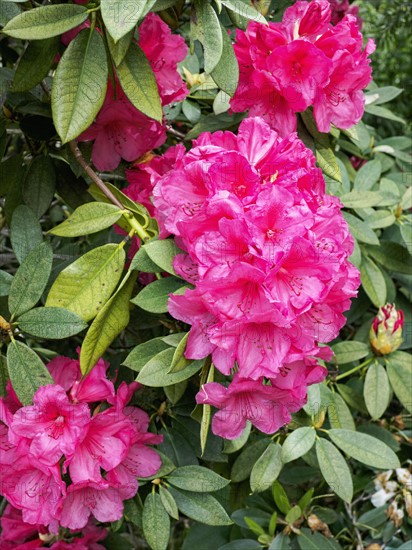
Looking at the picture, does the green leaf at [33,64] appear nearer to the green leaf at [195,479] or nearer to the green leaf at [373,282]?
the green leaf at [195,479]

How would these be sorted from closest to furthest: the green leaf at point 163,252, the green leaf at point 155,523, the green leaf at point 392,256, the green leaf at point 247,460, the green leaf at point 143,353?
the green leaf at point 163,252 → the green leaf at point 143,353 → the green leaf at point 155,523 → the green leaf at point 247,460 → the green leaf at point 392,256

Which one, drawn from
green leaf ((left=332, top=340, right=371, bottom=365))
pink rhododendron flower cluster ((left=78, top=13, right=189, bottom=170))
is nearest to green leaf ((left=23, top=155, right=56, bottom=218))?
pink rhododendron flower cluster ((left=78, top=13, right=189, bottom=170))

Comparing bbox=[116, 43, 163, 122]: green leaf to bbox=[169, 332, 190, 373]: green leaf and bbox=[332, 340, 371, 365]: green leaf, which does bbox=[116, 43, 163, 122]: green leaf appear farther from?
bbox=[332, 340, 371, 365]: green leaf

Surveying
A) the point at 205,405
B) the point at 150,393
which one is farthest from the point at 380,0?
the point at 205,405

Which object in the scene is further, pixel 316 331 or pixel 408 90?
pixel 408 90

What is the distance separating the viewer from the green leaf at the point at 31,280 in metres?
1.05

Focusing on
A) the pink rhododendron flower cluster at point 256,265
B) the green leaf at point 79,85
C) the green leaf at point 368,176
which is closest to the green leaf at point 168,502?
the pink rhododendron flower cluster at point 256,265

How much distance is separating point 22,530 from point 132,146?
749 mm

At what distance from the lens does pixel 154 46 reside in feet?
3.83

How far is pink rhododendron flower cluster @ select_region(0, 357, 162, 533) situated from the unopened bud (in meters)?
0.57

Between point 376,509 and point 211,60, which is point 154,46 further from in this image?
point 376,509

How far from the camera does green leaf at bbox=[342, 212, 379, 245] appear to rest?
149 centimetres

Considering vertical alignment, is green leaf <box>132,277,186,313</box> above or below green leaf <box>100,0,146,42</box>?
below

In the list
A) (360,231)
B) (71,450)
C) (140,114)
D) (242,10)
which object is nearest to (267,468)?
(71,450)
